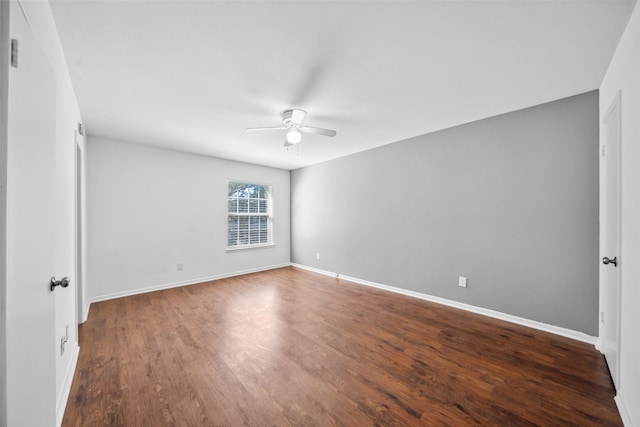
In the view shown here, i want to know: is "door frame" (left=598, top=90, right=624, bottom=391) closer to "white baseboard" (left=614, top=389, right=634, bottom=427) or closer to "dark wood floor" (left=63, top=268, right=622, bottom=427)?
"white baseboard" (left=614, top=389, right=634, bottom=427)

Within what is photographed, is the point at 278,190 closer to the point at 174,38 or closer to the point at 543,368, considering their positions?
the point at 174,38

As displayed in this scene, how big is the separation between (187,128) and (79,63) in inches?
54.7

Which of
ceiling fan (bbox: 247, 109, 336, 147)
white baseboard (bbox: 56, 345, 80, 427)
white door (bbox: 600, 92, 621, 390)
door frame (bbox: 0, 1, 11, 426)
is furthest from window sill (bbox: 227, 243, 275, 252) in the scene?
white door (bbox: 600, 92, 621, 390)

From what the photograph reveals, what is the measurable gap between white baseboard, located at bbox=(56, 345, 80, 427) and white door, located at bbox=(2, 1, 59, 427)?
53 cm

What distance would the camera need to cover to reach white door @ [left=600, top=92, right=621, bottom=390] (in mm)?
1718

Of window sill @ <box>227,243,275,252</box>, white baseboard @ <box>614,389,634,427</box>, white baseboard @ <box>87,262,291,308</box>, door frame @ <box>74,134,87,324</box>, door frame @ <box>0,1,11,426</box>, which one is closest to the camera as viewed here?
door frame @ <box>0,1,11,426</box>

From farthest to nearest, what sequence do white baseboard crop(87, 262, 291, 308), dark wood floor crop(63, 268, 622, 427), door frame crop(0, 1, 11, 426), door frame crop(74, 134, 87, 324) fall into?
white baseboard crop(87, 262, 291, 308)
door frame crop(74, 134, 87, 324)
dark wood floor crop(63, 268, 622, 427)
door frame crop(0, 1, 11, 426)

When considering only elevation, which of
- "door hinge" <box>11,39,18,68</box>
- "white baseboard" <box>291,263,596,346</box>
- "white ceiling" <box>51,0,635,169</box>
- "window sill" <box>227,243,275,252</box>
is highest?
"white ceiling" <box>51,0,635,169</box>

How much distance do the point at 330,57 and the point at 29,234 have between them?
1936 mm

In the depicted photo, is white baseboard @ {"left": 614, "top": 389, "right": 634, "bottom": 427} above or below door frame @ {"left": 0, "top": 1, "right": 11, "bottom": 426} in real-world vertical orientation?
below

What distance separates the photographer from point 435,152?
3490 mm

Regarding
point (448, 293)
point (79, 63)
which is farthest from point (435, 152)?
point (79, 63)

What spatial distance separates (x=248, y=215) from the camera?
5.40m

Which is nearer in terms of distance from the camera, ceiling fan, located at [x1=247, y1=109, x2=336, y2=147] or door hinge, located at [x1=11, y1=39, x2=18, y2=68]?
door hinge, located at [x1=11, y1=39, x2=18, y2=68]
